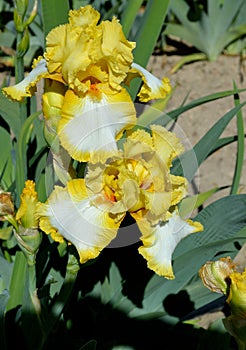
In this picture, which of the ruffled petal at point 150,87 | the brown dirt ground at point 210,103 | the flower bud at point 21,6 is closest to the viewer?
the ruffled petal at point 150,87

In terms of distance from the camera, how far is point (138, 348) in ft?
5.10

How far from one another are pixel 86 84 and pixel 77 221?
0.24m

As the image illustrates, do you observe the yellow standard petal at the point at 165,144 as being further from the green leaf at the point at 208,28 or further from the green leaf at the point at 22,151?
the green leaf at the point at 208,28

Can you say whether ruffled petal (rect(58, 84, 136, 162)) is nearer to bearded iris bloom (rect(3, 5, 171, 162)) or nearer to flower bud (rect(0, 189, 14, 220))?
bearded iris bloom (rect(3, 5, 171, 162))

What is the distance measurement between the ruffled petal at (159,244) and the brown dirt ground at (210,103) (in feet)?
4.35

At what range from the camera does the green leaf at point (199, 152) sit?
158cm

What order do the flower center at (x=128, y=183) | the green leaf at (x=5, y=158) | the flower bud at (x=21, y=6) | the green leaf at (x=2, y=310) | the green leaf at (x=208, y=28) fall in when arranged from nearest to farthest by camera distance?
the flower center at (x=128, y=183), the green leaf at (x=2, y=310), the flower bud at (x=21, y=6), the green leaf at (x=5, y=158), the green leaf at (x=208, y=28)

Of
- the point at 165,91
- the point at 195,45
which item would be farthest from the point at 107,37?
the point at 195,45

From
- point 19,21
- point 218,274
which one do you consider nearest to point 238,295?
point 218,274

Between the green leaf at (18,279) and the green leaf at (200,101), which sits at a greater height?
the green leaf at (200,101)

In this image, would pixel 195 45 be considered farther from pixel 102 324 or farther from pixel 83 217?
pixel 83 217

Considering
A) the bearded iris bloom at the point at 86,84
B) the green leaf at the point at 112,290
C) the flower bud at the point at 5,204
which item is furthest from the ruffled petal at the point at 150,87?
the green leaf at the point at 112,290

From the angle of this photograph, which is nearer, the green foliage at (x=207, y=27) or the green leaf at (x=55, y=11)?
the green leaf at (x=55, y=11)

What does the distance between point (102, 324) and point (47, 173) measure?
457mm
